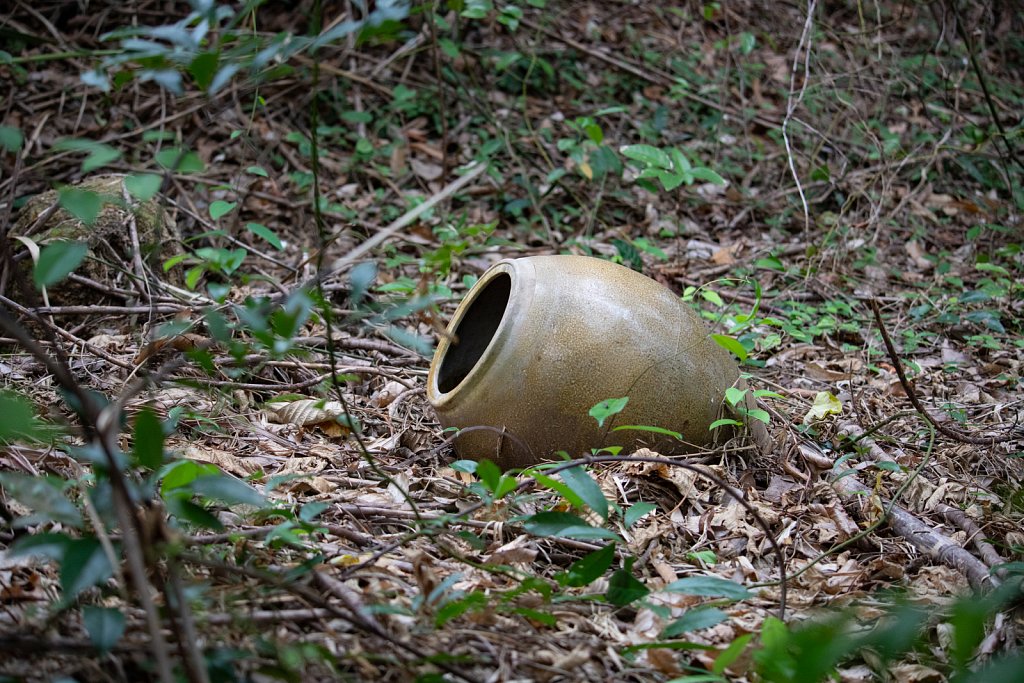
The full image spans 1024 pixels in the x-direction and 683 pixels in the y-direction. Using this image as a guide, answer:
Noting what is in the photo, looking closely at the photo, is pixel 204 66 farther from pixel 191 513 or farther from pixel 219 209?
pixel 219 209

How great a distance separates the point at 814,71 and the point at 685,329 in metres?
4.29

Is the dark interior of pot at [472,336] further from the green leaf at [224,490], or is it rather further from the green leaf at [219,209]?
the green leaf at [224,490]

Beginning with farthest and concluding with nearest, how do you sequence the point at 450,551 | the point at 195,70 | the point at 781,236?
1. the point at 781,236
2. the point at 450,551
3. the point at 195,70

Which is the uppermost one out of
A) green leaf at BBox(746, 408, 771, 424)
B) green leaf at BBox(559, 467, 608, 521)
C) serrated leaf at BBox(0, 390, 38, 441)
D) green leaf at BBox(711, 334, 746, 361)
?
serrated leaf at BBox(0, 390, 38, 441)

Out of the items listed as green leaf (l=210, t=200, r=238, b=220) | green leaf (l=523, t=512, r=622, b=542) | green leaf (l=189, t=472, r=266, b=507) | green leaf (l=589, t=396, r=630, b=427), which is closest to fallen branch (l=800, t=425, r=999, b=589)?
green leaf (l=589, t=396, r=630, b=427)

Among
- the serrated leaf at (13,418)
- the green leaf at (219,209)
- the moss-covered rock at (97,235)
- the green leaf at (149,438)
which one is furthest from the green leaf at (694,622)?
the moss-covered rock at (97,235)

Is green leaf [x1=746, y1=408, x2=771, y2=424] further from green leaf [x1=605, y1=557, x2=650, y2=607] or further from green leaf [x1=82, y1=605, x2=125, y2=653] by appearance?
green leaf [x1=82, y1=605, x2=125, y2=653]

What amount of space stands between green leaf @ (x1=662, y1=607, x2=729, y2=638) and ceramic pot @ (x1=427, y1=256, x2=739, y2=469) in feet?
2.54

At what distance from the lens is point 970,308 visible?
161 inches

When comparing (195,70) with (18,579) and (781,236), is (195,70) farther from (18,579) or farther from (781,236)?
(781,236)

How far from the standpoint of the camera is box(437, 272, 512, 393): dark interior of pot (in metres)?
2.88

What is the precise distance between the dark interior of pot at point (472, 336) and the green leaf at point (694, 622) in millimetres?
1385

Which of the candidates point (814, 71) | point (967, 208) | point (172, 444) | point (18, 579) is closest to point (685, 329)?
point (172, 444)

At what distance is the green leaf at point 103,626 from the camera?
123cm
